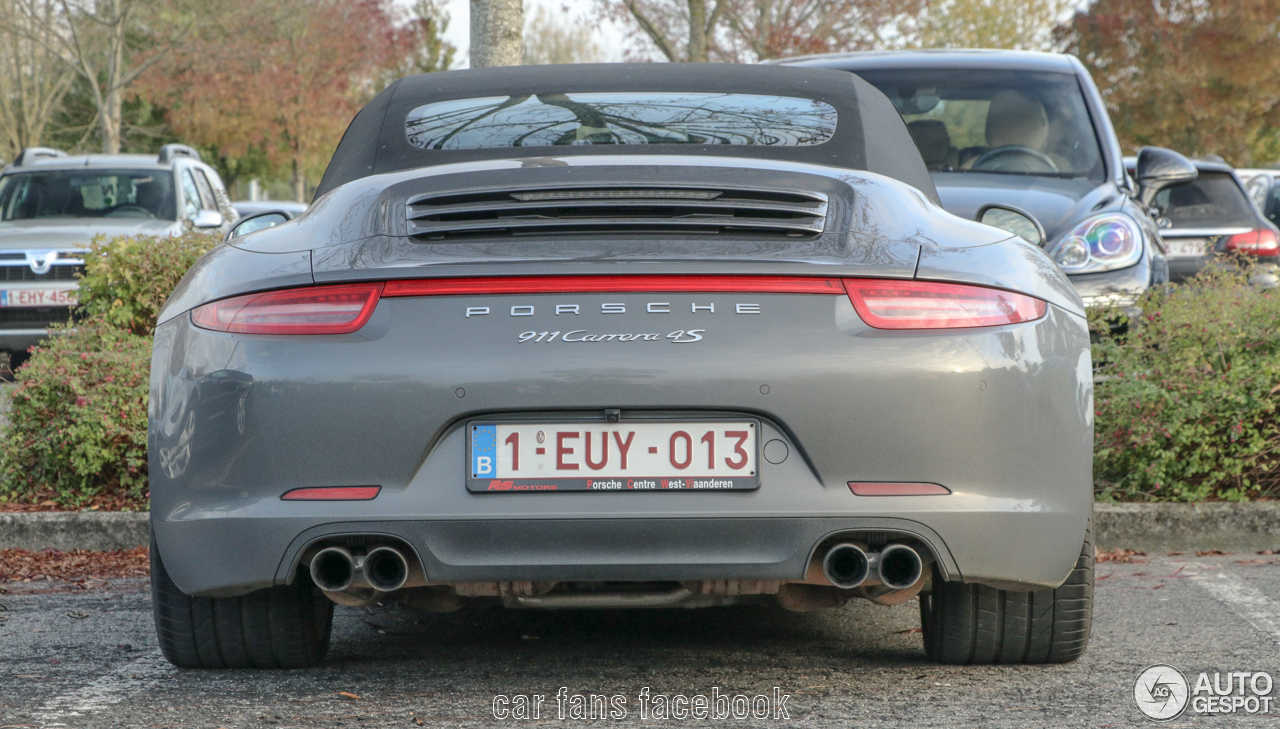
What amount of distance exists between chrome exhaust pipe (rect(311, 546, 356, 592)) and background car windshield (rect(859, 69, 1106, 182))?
4798 mm

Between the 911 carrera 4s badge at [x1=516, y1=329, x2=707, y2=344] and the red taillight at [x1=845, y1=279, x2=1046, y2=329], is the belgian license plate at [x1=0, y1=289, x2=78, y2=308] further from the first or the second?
the red taillight at [x1=845, y1=279, x2=1046, y2=329]

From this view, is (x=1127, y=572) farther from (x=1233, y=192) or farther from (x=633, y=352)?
(x=1233, y=192)

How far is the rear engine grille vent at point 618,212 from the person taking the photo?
2918mm

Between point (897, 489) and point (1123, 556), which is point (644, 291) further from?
point (1123, 556)

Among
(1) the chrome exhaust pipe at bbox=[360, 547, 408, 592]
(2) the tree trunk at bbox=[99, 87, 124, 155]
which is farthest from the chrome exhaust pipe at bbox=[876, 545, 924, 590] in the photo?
(2) the tree trunk at bbox=[99, 87, 124, 155]

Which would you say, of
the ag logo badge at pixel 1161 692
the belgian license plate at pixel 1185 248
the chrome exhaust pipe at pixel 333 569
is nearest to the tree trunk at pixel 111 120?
the belgian license plate at pixel 1185 248

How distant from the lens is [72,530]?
5.24m

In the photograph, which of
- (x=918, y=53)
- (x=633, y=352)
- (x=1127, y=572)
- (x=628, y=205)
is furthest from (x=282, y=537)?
(x=918, y=53)

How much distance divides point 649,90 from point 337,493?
5.42 ft

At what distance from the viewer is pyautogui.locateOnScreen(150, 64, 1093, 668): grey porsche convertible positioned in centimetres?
276

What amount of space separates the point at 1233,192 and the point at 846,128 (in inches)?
357

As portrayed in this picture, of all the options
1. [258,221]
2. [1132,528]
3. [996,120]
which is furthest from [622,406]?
[996,120]

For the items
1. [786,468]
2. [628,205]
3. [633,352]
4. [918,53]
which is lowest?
[786,468]

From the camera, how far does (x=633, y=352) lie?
9.04 feet
